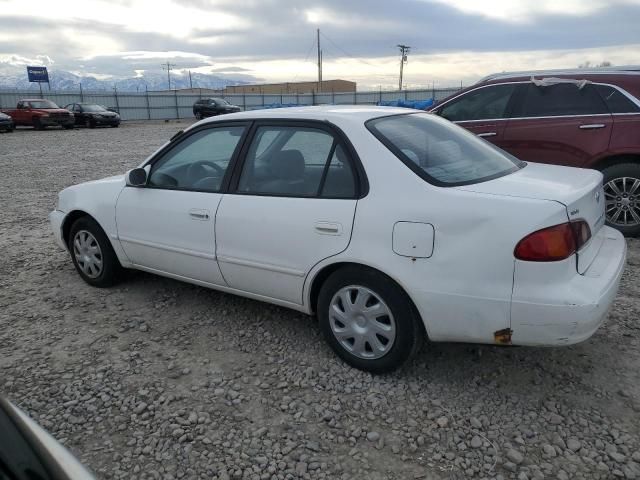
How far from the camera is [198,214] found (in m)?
3.57

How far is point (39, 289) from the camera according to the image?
15.1 ft

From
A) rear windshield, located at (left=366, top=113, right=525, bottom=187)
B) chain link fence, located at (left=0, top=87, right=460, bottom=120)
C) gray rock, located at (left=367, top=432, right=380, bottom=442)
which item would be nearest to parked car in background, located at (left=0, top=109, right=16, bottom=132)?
chain link fence, located at (left=0, top=87, right=460, bottom=120)

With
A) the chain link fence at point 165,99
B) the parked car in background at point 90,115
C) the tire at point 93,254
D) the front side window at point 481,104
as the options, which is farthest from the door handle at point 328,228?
the chain link fence at point 165,99

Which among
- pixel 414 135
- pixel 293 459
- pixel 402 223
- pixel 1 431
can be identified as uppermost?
pixel 414 135

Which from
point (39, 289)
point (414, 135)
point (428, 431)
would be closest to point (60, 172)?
point (39, 289)

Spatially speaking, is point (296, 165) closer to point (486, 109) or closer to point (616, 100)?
point (486, 109)

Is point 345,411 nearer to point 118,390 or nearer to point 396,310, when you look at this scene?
point 396,310

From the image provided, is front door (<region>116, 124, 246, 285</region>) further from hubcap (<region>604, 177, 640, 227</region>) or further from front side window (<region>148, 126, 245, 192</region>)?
hubcap (<region>604, 177, 640, 227</region>)

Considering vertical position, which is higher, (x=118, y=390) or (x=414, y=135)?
(x=414, y=135)

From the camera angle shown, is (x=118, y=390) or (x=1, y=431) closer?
(x=1, y=431)

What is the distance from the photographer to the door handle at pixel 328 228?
116 inches

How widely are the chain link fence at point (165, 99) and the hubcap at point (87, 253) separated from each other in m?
32.9

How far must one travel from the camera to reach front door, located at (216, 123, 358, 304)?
301 cm

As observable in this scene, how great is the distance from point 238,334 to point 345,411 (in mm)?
1157
